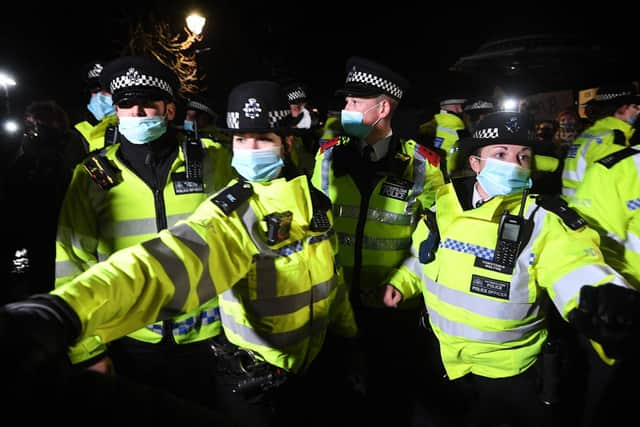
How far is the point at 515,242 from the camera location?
213 cm

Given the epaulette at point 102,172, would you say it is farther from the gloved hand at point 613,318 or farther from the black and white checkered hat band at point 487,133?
the gloved hand at point 613,318

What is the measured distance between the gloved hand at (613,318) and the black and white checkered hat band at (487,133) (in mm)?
1125

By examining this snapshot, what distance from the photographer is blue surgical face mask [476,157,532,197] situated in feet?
7.80

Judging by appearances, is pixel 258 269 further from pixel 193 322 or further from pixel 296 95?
pixel 296 95

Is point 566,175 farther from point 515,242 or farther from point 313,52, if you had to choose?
point 313,52

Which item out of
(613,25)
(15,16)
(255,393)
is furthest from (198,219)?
(613,25)

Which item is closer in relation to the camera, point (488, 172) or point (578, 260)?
point (578, 260)

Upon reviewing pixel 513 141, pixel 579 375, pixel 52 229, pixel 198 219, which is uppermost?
pixel 513 141

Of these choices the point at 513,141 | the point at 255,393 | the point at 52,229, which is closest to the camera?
the point at 255,393

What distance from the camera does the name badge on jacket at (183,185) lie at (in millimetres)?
2525

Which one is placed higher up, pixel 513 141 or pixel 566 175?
pixel 513 141

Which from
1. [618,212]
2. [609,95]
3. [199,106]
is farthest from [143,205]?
A: [609,95]

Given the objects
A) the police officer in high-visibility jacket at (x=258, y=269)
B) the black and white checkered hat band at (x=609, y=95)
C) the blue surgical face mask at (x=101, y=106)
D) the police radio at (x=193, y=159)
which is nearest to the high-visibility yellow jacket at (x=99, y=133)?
the blue surgical face mask at (x=101, y=106)

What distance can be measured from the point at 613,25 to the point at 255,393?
50.0ft
